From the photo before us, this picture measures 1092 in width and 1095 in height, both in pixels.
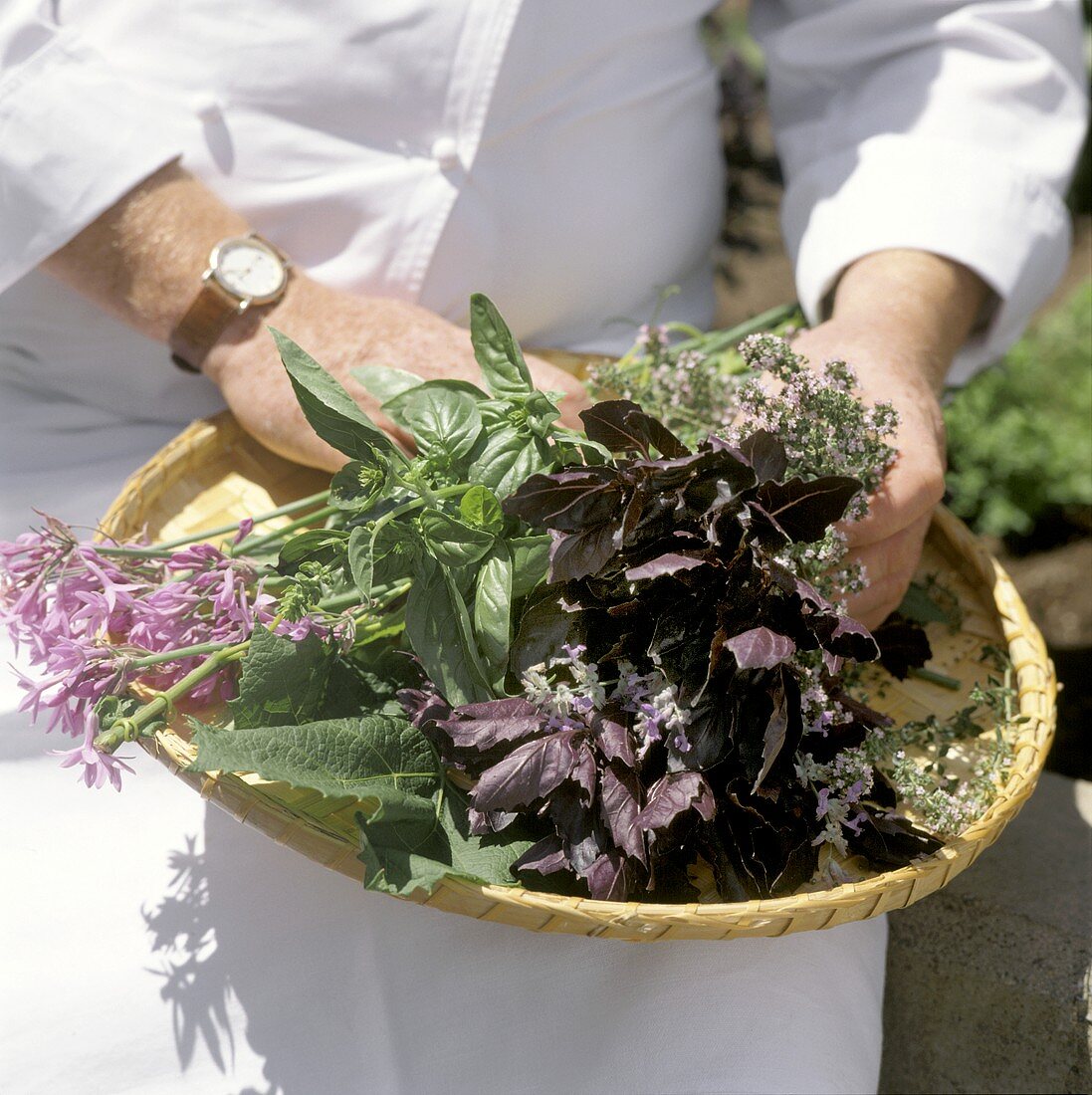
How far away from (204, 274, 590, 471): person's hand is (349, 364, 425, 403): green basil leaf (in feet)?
0.26

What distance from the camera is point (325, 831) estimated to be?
728mm

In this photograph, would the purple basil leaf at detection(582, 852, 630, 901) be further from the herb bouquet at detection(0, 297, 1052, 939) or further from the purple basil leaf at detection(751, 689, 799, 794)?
the purple basil leaf at detection(751, 689, 799, 794)

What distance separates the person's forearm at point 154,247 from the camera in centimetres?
108

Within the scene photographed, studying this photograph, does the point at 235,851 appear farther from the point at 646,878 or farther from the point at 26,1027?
the point at 646,878

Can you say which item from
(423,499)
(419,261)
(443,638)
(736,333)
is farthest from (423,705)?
(736,333)

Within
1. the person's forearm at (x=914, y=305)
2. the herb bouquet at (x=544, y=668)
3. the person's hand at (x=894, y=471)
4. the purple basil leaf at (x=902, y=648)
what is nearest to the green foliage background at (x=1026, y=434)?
the person's forearm at (x=914, y=305)

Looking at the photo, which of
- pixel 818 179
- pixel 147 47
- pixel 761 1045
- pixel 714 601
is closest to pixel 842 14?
pixel 818 179

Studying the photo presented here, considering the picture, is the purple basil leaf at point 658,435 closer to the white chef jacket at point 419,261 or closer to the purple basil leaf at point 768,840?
the purple basil leaf at point 768,840

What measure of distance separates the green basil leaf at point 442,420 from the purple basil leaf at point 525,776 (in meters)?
0.24

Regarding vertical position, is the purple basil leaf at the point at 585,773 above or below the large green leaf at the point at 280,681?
below

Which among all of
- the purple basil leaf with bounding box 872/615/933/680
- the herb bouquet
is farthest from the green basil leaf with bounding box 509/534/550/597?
the purple basil leaf with bounding box 872/615/933/680

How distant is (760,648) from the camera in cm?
64

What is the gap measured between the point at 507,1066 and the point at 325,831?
234 mm

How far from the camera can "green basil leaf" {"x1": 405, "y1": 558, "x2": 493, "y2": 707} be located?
76cm
